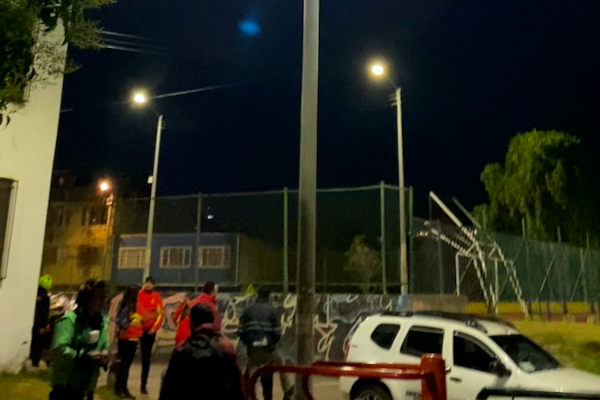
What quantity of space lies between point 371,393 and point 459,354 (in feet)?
4.34

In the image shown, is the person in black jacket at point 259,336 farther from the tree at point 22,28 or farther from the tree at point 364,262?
the tree at point 22,28

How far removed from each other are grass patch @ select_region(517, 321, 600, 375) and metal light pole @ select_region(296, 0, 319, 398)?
875 centimetres

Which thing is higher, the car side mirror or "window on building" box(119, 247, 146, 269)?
"window on building" box(119, 247, 146, 269)

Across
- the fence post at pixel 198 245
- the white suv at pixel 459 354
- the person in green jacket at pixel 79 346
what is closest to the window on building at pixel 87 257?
the fence post at pixel 198 245

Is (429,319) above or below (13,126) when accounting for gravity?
below

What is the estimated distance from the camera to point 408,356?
9102 mm

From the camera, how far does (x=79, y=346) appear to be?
558cm

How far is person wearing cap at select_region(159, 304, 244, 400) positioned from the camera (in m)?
3.95

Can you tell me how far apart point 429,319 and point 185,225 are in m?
7.57

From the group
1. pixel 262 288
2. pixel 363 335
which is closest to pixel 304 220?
pixel 363 335

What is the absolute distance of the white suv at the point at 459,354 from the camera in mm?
7887

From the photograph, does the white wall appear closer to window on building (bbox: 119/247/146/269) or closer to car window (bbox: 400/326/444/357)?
window on building (bbox: 119/247/146/269)

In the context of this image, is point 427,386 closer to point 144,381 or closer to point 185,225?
point 144,381

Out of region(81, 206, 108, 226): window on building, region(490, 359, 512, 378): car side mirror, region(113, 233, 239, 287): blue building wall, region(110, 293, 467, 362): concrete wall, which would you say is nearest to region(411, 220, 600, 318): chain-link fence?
region(110, 293, 467, 362): concrete wall
